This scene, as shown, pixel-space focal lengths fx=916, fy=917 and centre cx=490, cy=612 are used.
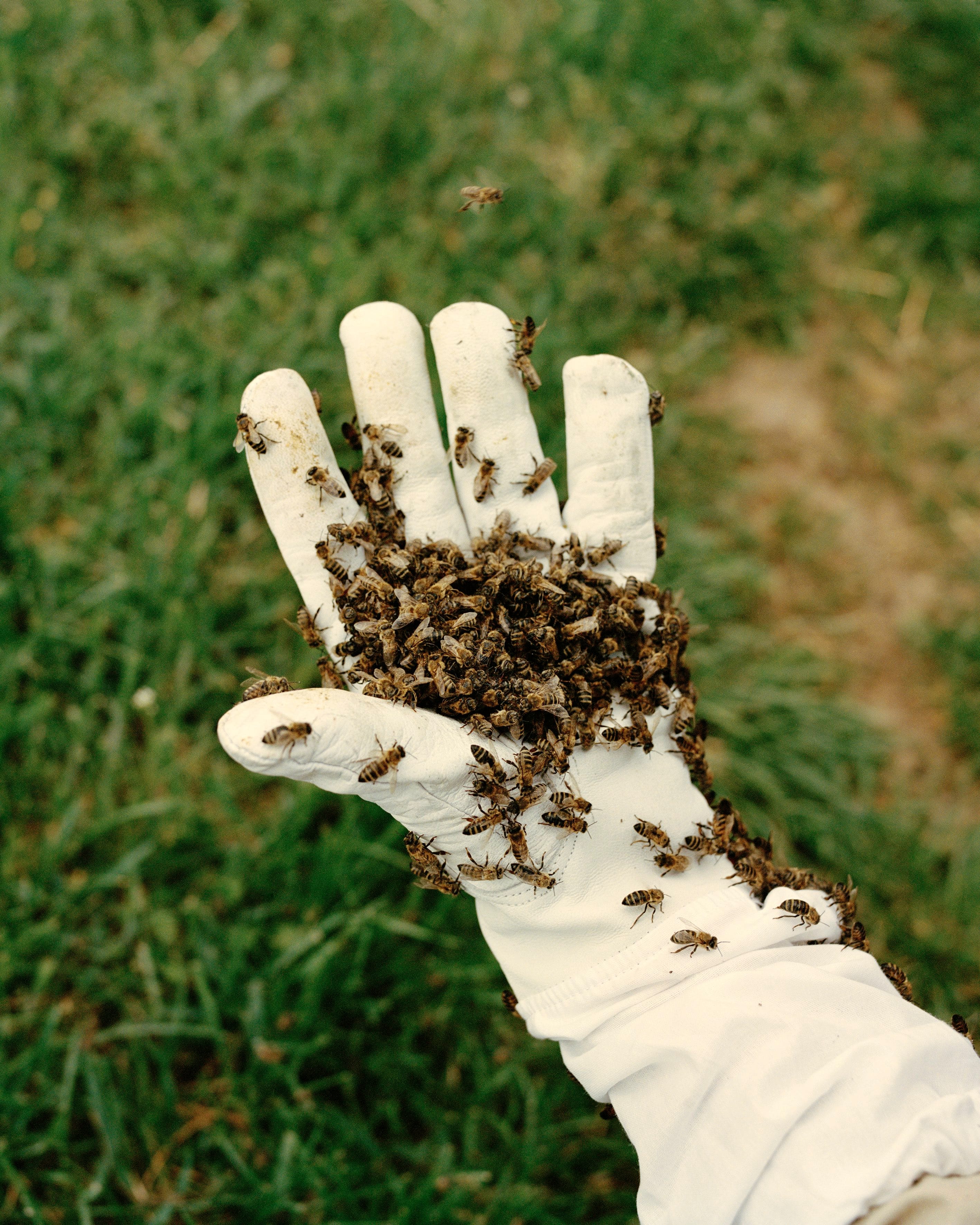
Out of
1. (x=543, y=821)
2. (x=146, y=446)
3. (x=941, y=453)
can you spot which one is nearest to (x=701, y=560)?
(x=941, y=453)

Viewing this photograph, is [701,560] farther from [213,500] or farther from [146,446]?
[146,446]

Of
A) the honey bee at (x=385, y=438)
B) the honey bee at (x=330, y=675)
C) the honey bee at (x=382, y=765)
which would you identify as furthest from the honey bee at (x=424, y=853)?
the honey bee at (x=385, y=438)

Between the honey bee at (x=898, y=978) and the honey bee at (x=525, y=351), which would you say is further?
the honey bee at (x=525, y=351)

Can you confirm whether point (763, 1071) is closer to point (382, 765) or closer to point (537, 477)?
point (382, 765)

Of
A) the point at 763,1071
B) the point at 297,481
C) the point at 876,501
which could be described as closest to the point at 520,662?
the point at 297,481

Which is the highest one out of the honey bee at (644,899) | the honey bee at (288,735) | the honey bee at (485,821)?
the honey bee at (288,735)

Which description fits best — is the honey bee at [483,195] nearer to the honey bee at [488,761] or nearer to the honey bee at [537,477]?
the honey bee at [537,477]
